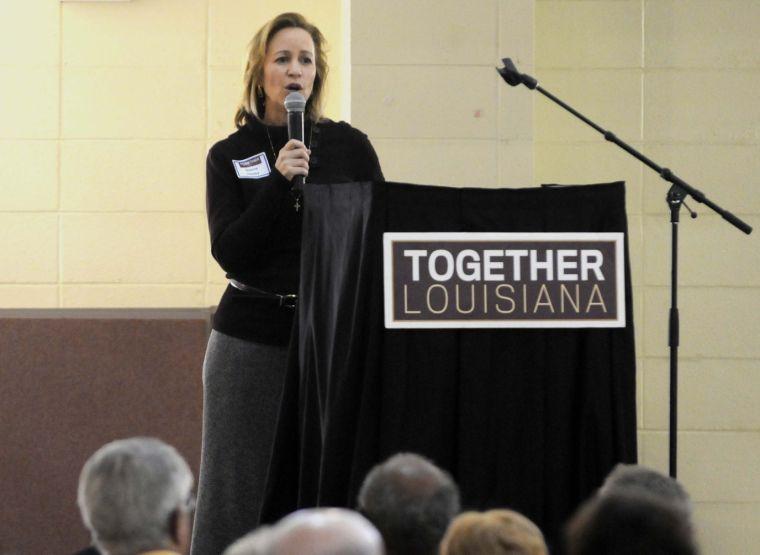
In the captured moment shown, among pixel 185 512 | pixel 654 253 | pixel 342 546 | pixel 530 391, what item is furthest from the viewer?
pixel 654 253

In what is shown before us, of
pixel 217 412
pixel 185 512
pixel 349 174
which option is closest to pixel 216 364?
pixel 217 412

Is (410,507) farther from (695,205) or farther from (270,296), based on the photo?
(695,205)

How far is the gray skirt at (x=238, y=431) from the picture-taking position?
2910mm

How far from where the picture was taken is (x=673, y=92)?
4719 mm

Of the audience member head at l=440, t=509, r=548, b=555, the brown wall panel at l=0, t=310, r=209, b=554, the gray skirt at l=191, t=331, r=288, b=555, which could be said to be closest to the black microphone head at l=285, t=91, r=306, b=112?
the gray skirt at l=191, t=331, r=288, b=555

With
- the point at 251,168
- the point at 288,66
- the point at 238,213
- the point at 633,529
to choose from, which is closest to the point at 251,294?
the point at 238,213

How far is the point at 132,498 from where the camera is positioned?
1.81m

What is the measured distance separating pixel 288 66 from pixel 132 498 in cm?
146

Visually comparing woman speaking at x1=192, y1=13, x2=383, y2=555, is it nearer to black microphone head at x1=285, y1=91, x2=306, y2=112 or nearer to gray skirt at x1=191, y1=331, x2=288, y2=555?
gray skirt at x1=191, y1=331, x2=288, y2=555

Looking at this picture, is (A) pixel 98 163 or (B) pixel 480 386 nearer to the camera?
(B) pixel 480 386

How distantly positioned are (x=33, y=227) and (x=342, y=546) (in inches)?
147

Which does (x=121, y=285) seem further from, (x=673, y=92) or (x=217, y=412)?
(x=673, y=92)

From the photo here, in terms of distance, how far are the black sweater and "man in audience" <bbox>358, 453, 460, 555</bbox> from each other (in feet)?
3.13

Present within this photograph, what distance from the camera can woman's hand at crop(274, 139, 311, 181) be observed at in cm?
273
